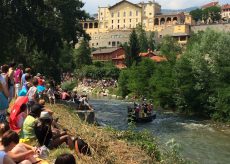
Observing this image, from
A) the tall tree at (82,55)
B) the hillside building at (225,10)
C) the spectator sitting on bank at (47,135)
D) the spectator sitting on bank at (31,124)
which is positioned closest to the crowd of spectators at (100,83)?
the tall tree at (82,55)

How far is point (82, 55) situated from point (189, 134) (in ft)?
243

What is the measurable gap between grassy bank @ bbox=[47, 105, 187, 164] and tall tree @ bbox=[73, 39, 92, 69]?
86228 mm

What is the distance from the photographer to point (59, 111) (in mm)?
18234

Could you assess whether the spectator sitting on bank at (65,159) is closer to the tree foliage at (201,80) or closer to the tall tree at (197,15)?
the tree foliage at (201,80)

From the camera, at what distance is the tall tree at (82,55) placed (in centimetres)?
10319

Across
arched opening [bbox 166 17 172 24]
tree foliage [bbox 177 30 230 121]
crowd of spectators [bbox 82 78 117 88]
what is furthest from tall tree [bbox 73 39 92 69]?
tree foliage [bbox 177 30 230 121]

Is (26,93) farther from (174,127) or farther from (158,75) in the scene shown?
(158,75)

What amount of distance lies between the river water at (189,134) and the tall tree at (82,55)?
58.0 metres

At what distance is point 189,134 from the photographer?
32.5 m

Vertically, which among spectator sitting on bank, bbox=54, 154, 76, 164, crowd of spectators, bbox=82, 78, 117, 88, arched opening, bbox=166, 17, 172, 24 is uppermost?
arched opening, bbox=166, 17, 172, 24

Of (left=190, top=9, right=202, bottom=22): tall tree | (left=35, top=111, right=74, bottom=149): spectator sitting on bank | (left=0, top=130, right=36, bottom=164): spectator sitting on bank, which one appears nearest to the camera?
(left=0, top=130, right=36, bottom=164): spectator sitting on bank

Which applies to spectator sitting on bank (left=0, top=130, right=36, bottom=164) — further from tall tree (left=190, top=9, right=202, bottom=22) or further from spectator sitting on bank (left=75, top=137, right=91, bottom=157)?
tall tree (left=190, top=9, right=202, bottom=22)

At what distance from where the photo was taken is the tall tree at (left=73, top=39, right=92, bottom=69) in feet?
339

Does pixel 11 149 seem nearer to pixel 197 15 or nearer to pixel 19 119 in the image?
pixel 19 119
